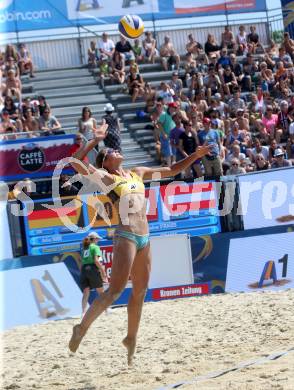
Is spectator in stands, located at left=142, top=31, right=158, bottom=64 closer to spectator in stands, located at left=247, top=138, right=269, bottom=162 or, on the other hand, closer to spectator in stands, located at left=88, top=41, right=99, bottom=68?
spectator in stands, located at left=88, top=41, right=99, bottom=68

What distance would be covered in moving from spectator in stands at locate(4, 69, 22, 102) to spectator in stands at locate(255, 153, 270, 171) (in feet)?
15.9

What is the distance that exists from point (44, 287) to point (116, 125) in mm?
4232

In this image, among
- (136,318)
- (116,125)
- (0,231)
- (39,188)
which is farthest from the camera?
(116,125)

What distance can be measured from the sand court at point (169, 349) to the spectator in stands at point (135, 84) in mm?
7223

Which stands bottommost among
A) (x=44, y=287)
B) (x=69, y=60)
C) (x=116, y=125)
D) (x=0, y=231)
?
(x=44, y=287)

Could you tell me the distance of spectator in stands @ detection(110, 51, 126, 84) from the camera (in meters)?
19.0

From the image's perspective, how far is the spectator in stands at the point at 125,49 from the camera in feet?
63.0

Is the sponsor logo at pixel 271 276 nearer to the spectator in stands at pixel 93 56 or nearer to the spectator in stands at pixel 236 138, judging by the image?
the spectator in stands at pixel 236 138

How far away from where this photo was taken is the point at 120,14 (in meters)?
20.4

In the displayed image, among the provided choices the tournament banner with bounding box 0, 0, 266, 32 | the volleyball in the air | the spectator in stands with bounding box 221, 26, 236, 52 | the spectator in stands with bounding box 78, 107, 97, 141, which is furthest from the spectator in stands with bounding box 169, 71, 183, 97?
the spectator in stands with bounding box 78, 107, 97, 141

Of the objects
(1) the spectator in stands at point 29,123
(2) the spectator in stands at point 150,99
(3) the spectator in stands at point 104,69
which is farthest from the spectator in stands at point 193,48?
(1) the spectator in stands at point 29,123

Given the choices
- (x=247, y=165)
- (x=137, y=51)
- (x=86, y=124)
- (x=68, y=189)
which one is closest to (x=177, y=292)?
(x=68, y=189)

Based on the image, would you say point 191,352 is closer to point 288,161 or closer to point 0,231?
point 0,231

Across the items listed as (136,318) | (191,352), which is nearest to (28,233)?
(191,352)
